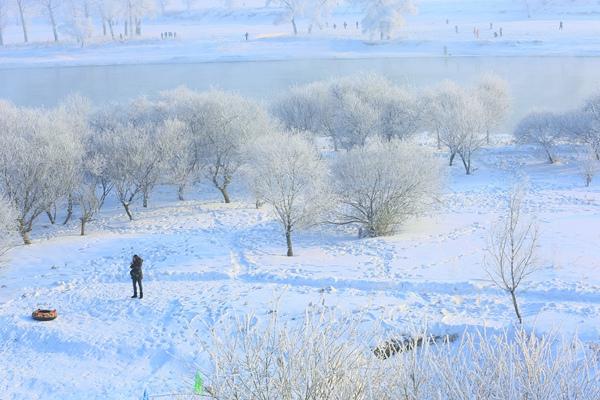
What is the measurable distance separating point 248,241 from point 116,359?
7.71m

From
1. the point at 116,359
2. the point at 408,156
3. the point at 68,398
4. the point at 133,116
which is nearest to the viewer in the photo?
the point at 68,398

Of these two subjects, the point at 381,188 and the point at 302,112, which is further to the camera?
the point at 302,112

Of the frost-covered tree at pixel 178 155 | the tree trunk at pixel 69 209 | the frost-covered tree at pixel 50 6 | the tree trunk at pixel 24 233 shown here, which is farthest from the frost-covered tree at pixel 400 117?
the frost-covered tree at pixel 50 6

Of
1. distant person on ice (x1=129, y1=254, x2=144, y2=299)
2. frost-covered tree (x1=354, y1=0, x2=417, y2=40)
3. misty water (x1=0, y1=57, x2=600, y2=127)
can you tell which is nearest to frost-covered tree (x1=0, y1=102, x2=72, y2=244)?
distant person on ice (x1=129, y1=254, x2=144, y2=299)

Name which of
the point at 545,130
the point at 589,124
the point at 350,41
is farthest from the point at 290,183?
the point at 350,41

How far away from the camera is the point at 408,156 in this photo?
2014cm

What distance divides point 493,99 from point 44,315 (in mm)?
27494

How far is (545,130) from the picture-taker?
29.8m

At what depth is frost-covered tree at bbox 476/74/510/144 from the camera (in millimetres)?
33344

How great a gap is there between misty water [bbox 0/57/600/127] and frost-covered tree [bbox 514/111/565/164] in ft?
19.8

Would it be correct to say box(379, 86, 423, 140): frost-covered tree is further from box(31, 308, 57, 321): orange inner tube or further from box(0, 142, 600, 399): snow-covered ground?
box(31, 308, 57, 321): orange inner tube

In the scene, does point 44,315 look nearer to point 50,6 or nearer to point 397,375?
point 397,375

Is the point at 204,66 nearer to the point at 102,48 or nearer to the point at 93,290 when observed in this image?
the point at 102,48

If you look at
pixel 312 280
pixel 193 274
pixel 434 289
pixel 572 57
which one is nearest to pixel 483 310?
pixel 434 289
